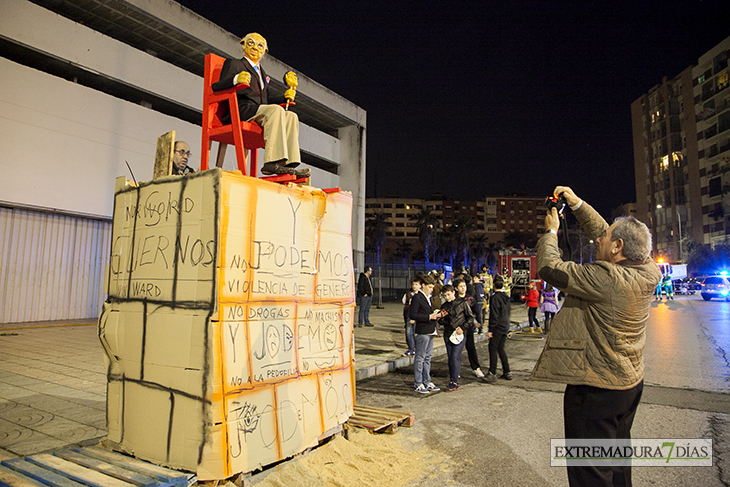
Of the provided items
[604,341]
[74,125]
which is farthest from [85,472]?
[74,125]

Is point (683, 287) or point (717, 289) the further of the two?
point (683, 287)

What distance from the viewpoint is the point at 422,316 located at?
6.99 m

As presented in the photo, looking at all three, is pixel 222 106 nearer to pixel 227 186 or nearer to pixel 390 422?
pixel 227 186

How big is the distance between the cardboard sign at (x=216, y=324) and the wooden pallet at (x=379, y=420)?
750 mm

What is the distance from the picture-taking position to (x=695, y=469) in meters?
3.96

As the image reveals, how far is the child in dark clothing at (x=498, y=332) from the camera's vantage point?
787 centimetres

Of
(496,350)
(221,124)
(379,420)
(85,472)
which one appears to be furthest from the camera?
(496,350)

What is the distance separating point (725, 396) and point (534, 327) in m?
8.79

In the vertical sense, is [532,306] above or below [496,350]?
above

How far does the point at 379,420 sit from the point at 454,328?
2925 millimetres

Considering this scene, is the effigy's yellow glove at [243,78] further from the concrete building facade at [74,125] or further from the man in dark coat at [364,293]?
the concrete building facade at [74,125]

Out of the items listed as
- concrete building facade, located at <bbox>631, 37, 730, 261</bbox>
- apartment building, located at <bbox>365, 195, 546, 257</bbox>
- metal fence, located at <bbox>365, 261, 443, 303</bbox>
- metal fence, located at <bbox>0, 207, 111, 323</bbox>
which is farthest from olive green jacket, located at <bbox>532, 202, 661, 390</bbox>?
apartment building, located at <bbox>365, 195, 546, 257</bbox>

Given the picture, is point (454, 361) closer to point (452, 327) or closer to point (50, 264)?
point (452, 327)

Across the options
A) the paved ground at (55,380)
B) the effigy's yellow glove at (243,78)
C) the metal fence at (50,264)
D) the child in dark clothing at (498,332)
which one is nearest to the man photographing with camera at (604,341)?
the effigy's yellow glove at (243,78)
